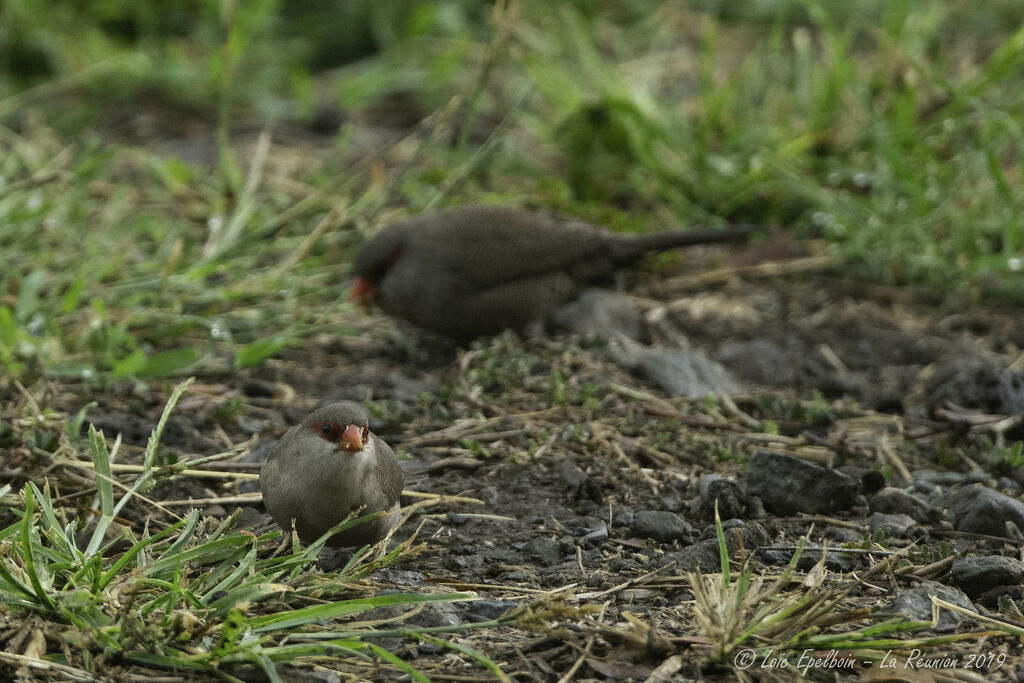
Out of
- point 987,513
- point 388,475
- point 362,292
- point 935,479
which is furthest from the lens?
point 362,292

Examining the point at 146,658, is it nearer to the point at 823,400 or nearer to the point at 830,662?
the point at 830,662

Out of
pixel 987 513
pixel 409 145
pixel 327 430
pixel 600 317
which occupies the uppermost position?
pixel 327 430

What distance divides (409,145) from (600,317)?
2.47 metres

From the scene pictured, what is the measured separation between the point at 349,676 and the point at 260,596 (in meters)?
0.29

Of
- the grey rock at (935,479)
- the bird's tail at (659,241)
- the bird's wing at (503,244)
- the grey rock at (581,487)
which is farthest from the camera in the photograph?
the bird's tail at (659,241)

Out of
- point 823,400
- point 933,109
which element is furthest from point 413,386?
point 933,109

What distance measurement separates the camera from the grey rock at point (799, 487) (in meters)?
3.90

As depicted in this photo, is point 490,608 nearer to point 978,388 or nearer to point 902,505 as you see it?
point 902,505

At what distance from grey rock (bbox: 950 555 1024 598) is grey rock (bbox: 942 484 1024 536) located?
32 cm

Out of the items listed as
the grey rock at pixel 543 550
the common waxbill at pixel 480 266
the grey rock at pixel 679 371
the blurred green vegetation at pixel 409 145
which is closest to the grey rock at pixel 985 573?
the grey rock at pixel 543 550

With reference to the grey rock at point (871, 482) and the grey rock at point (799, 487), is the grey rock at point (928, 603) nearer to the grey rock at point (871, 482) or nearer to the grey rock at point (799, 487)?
the grey rock at point (799, 487)

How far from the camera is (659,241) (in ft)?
20.5

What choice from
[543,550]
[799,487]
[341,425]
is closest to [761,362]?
[799,487]

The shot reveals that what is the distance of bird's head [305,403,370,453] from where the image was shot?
3.45 metres
